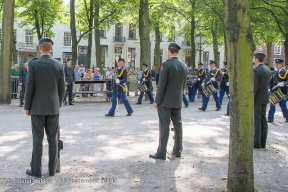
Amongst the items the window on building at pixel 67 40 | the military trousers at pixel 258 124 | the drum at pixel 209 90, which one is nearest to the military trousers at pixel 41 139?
the military trousers at pixel 258 124

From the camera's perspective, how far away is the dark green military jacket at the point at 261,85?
8.20m

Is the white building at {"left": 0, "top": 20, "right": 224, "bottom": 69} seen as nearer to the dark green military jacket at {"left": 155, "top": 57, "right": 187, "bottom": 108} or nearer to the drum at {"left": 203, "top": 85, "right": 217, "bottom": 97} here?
the drum at {"left": 203, "top": 85, "right": 217, "bottom": 97}

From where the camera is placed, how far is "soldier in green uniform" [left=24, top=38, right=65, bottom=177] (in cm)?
570

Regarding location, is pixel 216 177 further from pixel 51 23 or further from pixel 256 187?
pixel 51 23

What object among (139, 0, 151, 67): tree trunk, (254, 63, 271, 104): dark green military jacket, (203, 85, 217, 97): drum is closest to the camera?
(254, 63, 271, 104): dark green military jacket

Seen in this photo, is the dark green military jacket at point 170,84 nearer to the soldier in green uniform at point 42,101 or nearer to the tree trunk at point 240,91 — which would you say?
the soldier in green uniform at point 42,101

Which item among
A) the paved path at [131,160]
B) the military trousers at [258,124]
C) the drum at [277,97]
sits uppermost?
the drum at [277,97]

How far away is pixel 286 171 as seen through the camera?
21.7 feet

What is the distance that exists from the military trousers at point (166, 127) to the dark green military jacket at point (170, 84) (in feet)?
0.47

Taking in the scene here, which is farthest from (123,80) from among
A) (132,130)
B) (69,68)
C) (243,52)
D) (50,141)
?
(243,52)

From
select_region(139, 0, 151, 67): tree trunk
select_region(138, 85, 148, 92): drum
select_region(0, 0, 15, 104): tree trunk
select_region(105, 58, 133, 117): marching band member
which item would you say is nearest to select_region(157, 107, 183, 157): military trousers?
select_region(105, 58, 133, 117): marching band member

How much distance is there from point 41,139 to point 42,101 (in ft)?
1.85

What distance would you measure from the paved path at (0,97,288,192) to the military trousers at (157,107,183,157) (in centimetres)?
22

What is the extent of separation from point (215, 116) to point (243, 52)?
9004 mm
